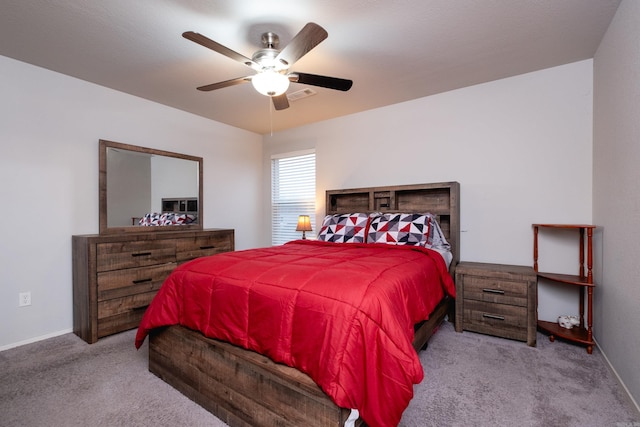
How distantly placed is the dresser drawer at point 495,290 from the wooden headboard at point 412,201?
23 cm

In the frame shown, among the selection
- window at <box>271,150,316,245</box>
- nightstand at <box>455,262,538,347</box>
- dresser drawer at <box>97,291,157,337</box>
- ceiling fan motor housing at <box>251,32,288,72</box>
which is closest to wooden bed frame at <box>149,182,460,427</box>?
nightstand at <box>455,262,538,347</box>

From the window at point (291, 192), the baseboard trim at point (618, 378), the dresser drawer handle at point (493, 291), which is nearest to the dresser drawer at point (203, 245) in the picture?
the window at point (291, 192)

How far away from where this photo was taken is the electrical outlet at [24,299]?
2408 millimetres

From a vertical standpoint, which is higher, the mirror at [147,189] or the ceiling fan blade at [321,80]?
the ceiling fan blade at [321,80]

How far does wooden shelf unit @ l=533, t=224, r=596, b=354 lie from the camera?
2.19 meters

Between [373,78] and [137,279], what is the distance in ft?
9.64

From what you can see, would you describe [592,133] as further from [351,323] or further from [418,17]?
[351,323]

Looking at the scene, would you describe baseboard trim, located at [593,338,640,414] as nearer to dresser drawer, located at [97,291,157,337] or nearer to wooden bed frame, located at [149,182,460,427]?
wooden bed frame, located at [149,182,460,427]

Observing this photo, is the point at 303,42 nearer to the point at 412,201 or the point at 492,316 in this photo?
the point at 412,201

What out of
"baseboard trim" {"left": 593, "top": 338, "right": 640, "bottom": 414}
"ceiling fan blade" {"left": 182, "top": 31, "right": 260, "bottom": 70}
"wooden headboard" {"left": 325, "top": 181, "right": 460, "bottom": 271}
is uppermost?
"ceiling fan blade" {"left": 182, "top": 31, "right": 260, "bottom": 70}

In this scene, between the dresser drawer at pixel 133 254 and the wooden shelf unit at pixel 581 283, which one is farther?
the dresser drawer at pixel 133 254

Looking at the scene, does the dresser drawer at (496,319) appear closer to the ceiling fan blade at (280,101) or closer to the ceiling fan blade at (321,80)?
the ceiling fan blade at (321,80)

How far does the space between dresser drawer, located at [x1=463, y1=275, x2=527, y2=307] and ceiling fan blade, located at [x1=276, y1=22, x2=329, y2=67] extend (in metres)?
2.19

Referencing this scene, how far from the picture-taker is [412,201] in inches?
129
